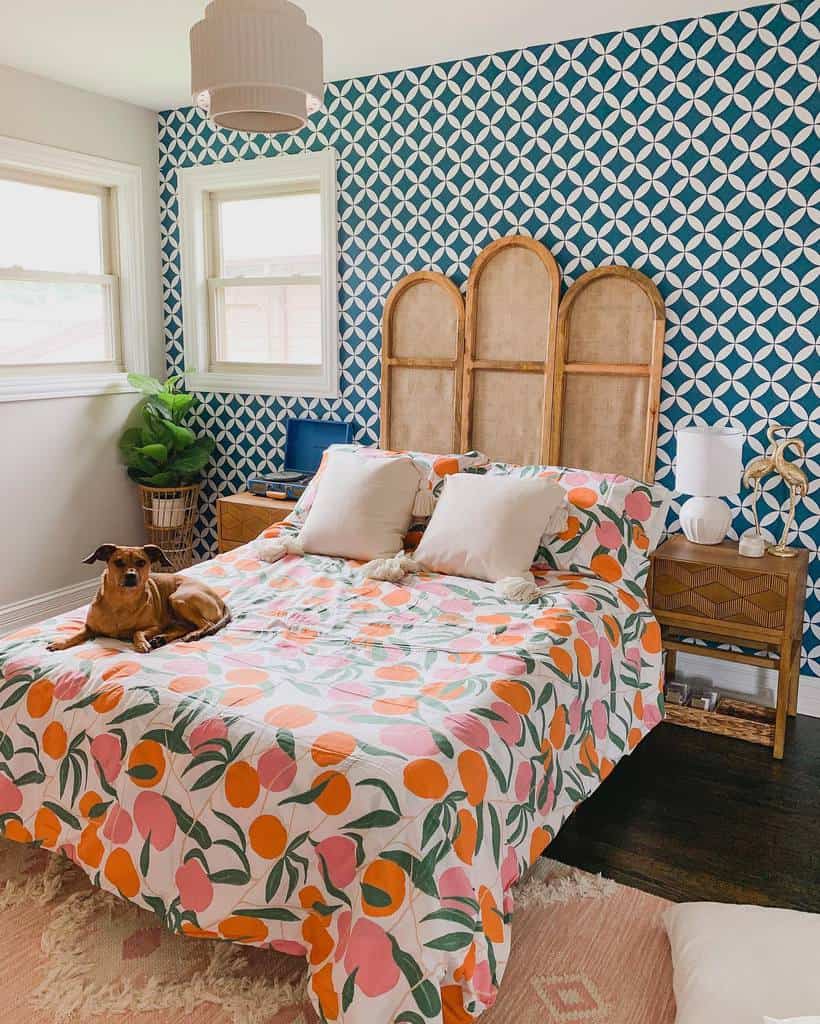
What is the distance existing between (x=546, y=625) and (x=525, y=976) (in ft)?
3.12

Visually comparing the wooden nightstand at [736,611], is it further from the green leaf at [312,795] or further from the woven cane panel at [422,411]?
the green leaf at [312,795]

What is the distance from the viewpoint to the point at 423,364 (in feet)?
13.8

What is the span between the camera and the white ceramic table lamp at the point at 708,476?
10.9 feet

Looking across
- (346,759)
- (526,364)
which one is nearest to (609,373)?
(526,364)

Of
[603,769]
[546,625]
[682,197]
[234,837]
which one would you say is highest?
[682,197]

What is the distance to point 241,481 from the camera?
16.4 feet

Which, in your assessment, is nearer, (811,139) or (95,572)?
(811,139)

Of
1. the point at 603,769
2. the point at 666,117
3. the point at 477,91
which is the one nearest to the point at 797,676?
the point at 603,769

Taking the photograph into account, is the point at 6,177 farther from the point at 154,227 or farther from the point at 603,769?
the point at 603,769

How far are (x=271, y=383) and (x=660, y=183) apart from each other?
218cm

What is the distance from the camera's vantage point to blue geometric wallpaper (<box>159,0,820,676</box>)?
337 centimetres

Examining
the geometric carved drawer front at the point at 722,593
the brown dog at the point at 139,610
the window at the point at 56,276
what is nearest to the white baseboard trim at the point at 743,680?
the geometric carved drawer front at the point at 722,593

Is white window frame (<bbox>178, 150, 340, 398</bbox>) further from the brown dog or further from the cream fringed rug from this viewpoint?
the cream fringed rug

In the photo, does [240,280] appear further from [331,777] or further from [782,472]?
[331,777]
